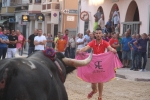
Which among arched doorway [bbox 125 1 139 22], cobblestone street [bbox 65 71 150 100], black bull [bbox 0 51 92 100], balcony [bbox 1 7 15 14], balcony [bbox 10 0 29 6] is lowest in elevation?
cobblestone street [bbox 65 71 150 100]

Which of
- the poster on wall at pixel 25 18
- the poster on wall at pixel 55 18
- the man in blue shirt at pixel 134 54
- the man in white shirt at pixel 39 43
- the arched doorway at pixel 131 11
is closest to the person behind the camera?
the man in white shirt at pixel 39 43

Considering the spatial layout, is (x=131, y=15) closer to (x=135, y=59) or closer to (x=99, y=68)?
(x=135, y=59)

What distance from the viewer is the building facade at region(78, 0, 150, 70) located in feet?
76.8

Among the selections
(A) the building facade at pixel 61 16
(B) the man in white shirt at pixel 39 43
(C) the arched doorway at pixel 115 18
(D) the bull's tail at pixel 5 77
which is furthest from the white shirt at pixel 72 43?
(D) the bull's tail at pixel 5 77

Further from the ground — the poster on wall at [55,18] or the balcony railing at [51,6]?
the balcony railing at [51,6]

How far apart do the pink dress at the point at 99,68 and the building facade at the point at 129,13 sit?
35.0ft

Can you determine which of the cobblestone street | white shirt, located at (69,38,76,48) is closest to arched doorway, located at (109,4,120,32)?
white shirt, located at (69,38,76,48)

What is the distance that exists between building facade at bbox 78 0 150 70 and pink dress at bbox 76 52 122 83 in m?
10.7

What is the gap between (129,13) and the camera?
86.1 feet

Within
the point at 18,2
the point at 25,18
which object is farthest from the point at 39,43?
the point at 18,2

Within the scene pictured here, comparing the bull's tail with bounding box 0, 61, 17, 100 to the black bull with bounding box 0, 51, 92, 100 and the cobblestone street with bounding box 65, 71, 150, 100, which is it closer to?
the black bull with bounding box 0, 51, 92, 100

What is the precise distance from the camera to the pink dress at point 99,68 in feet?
35.2

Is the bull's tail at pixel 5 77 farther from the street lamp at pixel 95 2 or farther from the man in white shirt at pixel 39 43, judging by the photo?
the street lamp at pixel 95 2

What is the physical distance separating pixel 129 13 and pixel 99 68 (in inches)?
624
